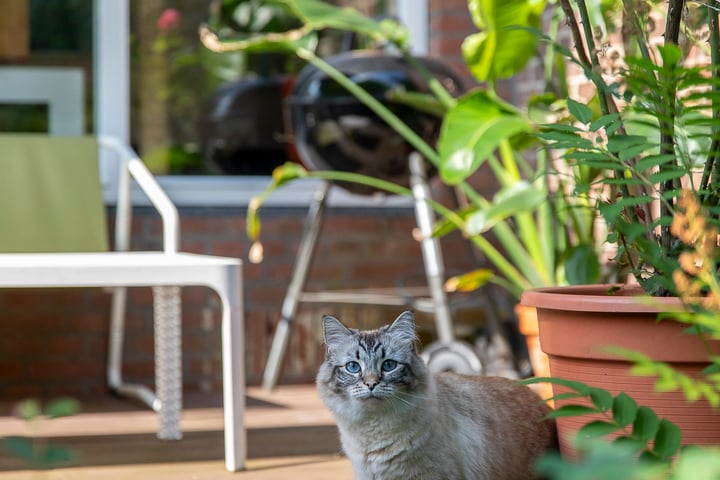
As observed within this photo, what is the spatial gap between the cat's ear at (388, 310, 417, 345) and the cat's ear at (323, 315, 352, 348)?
0.27ft

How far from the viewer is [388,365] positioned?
1.76m

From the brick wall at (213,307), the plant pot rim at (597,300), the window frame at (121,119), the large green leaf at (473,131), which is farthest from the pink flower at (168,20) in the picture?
the plant pot rim at (597,300)

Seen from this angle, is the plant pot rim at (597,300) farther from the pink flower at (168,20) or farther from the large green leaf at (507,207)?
the pink flower at (168,20)

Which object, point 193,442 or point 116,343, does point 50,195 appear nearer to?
point 116,343

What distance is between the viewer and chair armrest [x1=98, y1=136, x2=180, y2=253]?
288 centimetres

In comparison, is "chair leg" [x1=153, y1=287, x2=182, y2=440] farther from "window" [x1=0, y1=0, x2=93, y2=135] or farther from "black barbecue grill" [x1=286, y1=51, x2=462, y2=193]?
"window" [x1=0, y1=0, x2=93, y2=135]

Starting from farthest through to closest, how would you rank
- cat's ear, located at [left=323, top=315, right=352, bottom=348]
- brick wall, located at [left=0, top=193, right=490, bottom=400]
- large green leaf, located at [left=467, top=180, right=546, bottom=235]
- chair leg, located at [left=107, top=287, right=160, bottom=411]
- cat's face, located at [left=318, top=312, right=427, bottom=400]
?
brick wall, located at [left=0, top=193, right=490, bottom=400]
chair leg, located at [left=107, top=287, right=160, bottom=411]
large green leaf, located at [left=467, top=180, right=546, bottom=235]
cat's ear, located at [left=323, top=315, right=352, bottom=348]
cat's face, located at [left=318, top=312, right=427, bottom=400]

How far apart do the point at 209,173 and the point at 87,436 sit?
1.30 meters

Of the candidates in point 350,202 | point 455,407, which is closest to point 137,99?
point 350,202

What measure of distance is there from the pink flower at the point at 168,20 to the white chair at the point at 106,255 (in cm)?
53

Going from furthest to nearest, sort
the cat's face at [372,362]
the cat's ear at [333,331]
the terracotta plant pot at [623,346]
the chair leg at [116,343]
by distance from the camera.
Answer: the chair leg at [116,343] < the cat's ear at [333,331] < the cat's face at [372,362] < the terracotta plant pot at [623,346]

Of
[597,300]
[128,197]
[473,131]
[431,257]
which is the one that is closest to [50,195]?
[128,197]

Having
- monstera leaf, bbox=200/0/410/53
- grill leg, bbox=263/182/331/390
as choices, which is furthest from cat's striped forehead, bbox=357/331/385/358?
grill leg, bbox=263/182/331/390

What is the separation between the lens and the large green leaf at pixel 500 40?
269 cm
